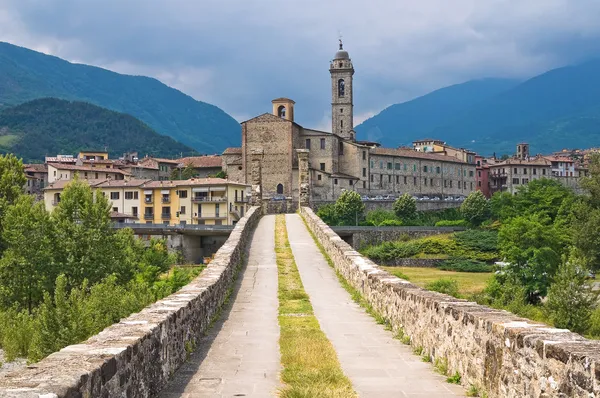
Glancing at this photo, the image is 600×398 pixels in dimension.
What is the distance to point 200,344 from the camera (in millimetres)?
10562

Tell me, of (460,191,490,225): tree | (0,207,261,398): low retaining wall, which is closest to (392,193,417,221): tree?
(460,191,490,225): tree

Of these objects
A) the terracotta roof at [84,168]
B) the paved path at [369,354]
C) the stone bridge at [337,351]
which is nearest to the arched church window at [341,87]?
the terracotta roof at [84,168]

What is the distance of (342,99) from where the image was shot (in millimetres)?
128375

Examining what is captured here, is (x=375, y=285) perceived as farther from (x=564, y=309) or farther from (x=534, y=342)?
(x=564, y=309)

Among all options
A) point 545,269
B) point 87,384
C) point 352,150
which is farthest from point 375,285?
point 352,150

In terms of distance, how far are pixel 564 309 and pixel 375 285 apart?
25.4 meters

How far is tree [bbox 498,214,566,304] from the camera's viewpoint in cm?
4794

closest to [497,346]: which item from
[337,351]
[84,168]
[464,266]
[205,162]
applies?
[337,351]

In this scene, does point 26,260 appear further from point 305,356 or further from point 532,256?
point 305,356

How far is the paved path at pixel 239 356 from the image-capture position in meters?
7.74

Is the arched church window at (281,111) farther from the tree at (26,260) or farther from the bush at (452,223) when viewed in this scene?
the tree at (26,260)

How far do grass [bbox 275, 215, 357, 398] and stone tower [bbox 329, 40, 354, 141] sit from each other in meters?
112

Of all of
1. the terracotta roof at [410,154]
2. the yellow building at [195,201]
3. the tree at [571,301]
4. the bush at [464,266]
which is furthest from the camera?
the terracotta roof at [410,154]

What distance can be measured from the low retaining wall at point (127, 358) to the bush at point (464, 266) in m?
56.2
